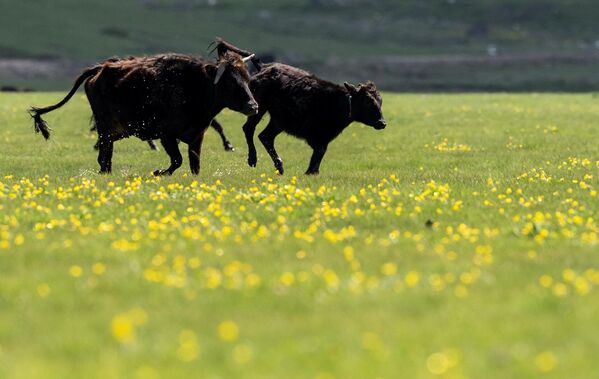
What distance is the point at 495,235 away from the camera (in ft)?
36.4

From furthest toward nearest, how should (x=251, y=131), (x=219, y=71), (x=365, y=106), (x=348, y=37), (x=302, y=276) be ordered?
(x=348, y=37) < (x=251, y=131) < (x=365, y=106) < (x=219, y=71) < (x=302, y=276)

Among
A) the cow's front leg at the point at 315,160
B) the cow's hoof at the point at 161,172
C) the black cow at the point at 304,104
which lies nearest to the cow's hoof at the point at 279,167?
the black cow at the point at 304,104

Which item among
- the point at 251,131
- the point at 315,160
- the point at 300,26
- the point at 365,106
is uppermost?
the point at 365,106

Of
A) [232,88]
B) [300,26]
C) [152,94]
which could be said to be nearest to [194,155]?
[152,94]

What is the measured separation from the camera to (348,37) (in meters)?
146

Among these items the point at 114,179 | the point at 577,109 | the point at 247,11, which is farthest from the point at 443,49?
the point at 114,179

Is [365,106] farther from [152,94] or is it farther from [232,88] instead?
[152,94]

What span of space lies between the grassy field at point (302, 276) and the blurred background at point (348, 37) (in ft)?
202

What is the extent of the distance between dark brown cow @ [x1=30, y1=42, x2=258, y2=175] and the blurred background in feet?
184

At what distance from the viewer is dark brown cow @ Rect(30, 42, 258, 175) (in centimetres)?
1728

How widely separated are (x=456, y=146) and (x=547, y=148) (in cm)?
242

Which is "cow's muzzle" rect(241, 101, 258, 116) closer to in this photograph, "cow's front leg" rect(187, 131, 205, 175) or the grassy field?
"cow's front leg" rect(187, 131, 205, 175)

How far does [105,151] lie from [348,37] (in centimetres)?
12967

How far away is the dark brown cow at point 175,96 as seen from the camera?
17281 millimetres
